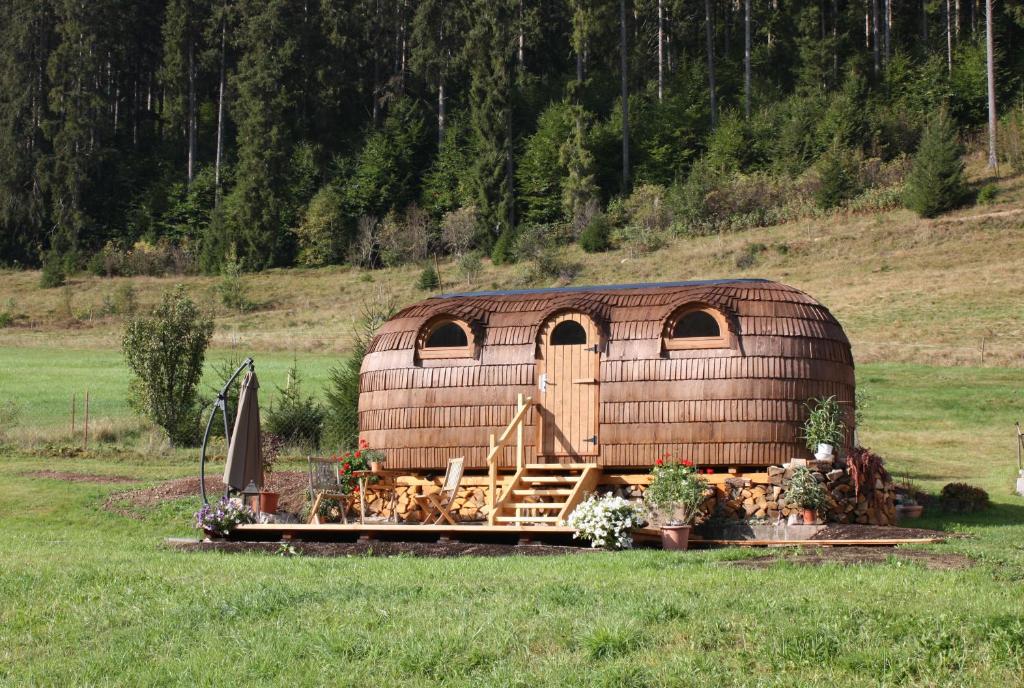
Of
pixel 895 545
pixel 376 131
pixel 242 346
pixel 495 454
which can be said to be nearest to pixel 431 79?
pixel 376 131

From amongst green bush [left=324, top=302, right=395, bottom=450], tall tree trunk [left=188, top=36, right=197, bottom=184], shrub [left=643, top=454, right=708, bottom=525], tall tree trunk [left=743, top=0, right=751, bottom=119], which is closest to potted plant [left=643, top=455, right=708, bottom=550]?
shrub [left=643, top=454, right=708, bottom=525]

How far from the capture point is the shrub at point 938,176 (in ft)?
158

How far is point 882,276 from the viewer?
43.9 m

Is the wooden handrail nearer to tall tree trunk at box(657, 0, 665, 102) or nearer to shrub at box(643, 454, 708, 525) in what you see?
shrub at box(643, 454, 708, 525)

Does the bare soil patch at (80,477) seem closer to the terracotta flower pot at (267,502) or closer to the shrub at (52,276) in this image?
the terracotta flower pot at (267,502)

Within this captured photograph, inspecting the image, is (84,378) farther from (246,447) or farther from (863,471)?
(863,471)

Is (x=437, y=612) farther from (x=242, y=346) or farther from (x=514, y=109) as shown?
(x=514, y=109)

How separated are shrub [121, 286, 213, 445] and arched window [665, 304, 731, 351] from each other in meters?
13.9

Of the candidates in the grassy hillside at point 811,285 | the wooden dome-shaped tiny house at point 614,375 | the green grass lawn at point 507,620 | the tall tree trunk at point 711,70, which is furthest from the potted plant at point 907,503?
the tall tree trunk at point 711,70

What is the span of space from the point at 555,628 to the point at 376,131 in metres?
61.2

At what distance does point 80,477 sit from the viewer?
2133cm

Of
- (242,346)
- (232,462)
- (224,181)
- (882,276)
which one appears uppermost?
(224,181)

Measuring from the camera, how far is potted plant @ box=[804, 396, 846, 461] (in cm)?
1527

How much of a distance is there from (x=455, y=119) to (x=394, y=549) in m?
55.1
